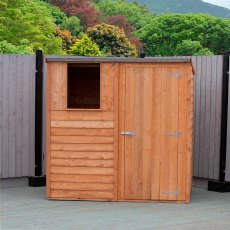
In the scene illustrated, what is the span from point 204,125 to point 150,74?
197cm

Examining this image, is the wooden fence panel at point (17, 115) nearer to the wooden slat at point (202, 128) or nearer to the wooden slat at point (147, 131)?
the wooden slat at point (147, 131)

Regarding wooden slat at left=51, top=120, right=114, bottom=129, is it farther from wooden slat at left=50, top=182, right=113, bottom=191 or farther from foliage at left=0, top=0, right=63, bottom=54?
foliage at left=0, top=0, right=63, bottom=54

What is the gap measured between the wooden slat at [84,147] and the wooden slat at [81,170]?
10.8 inches

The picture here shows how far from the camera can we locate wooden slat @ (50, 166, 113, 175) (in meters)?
9.20

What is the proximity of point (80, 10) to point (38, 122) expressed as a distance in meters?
56.6

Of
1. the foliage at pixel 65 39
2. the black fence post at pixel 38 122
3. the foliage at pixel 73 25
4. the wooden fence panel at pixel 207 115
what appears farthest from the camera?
the foliage at pixel 73 25

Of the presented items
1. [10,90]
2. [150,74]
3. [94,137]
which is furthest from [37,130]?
[150,74]

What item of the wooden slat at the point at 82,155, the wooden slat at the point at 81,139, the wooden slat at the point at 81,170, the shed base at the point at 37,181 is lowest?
the shed base at the point at 37,181

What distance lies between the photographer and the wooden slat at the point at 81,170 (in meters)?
9.20

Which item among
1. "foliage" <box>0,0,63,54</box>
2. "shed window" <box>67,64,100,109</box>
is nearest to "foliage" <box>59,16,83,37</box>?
"foliage" <box>0,0,63,54</box>

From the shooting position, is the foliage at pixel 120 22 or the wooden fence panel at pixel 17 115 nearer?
the wooden fence panel at pixel 17 115

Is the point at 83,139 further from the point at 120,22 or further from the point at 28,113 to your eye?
the point at 120,22

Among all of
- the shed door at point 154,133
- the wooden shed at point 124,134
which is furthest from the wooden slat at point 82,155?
the shed door at point 154,133

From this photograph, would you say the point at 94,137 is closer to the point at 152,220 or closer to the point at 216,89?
the point at 152,220
